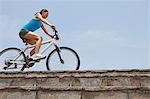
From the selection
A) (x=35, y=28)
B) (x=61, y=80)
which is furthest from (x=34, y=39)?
(x=61, y=80)

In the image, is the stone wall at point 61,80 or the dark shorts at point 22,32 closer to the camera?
the stone wall at point 61,80

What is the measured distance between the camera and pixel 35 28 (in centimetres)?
991

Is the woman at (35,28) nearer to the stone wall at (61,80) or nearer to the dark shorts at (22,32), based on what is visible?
the dark shorts at (22,32)

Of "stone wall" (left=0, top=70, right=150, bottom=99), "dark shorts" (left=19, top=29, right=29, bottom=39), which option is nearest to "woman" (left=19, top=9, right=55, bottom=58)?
"dark shorts" (left=19, top=29, right=29, bottom=39)

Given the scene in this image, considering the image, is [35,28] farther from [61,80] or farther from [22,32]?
[61,80]

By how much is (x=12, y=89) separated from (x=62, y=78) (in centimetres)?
122

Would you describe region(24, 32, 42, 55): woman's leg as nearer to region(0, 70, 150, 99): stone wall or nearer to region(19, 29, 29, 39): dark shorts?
region(19, 29, 29, 39): dark shorts

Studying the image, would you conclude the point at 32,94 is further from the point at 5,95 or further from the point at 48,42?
the point at 48,42

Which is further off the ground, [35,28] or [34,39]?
[35,28]

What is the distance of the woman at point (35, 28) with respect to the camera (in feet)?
32.1

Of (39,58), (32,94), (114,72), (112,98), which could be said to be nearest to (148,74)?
(114,72)

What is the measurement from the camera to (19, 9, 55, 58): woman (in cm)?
980

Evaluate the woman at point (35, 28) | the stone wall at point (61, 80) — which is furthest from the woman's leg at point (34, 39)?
the stone wall at point (61, 80)

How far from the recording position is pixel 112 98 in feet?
21.4
